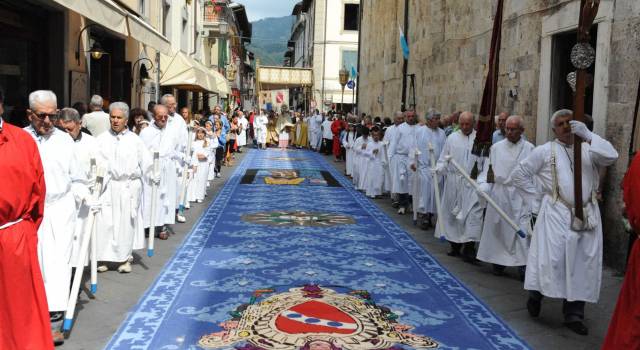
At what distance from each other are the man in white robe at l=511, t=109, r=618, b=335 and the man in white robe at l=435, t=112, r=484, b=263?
2397 millimetres

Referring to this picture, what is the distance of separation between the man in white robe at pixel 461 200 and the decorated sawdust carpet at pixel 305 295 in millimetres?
450

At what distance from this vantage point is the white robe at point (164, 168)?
8.97 meters

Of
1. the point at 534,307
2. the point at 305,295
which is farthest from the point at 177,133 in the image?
the point at 534,307

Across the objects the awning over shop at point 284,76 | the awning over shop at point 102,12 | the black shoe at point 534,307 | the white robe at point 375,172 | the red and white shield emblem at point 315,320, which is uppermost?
the awning over shop at point 284,76

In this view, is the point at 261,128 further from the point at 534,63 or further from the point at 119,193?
the point at 119,193

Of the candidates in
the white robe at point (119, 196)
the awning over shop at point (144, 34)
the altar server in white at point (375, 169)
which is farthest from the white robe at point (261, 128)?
the white robe at point (119, 196)

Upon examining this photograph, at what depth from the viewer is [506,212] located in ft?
25.0

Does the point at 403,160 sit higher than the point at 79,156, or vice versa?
the point at 79,156

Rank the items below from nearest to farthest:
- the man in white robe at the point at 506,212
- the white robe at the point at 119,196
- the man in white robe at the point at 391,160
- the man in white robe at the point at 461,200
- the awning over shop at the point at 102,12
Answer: the white robe at the point at 119,196 → the man in white robe at the point at 506,212 → the awning over shop at the point at 102,12 → the man in white robe at the point at 461,200 → the man in white robe at the point at 391,160

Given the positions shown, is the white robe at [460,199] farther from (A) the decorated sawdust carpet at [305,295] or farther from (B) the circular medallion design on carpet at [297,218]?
(B) the circular medallion design on carpet at [297,218]

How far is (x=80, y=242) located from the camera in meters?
6.06

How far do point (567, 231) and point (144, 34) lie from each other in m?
8.23

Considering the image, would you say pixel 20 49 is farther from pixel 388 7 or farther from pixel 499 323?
pixel 388 7

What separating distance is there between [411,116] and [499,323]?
7095mm
